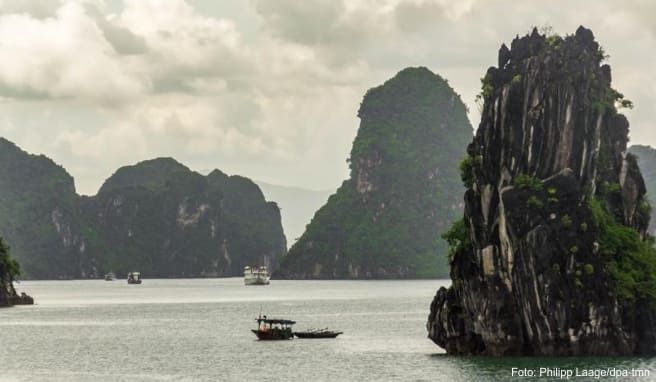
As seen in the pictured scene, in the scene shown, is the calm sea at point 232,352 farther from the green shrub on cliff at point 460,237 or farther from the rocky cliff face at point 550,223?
the green shrub on cliff at point 460,237

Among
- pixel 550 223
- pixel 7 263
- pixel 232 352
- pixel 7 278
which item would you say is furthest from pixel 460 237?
pixel 7 278

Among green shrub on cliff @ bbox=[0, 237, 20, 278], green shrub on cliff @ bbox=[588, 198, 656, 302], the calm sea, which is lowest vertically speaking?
the calm sea

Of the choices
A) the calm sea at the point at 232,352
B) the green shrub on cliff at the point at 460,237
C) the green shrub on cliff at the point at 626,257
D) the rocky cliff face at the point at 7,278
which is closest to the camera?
the calm sea at the point at 232,352

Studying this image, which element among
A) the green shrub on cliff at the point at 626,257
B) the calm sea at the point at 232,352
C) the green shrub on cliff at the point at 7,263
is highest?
the green shrub on cliff at the point at 7,263

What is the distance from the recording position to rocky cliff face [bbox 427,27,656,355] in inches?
2479

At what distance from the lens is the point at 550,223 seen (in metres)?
63.8

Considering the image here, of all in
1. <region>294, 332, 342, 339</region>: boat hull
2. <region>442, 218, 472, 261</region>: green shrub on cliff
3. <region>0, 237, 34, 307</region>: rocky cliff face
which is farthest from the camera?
<region>0, 237, 34, 307</region>: rocky cliff face

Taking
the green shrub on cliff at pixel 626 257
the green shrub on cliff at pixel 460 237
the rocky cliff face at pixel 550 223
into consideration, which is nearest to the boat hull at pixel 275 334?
the rocky cliff face at pixel 550 223

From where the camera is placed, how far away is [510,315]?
209 ft

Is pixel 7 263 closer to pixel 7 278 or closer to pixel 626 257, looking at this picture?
pixel 7 278

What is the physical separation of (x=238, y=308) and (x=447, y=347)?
79.1 m

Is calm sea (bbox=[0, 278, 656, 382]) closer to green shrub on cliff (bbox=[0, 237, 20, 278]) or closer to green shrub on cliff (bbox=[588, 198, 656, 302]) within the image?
green shrub on cliff (bbox=[588, 198, 656, 302])

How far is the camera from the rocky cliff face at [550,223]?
63.0 m

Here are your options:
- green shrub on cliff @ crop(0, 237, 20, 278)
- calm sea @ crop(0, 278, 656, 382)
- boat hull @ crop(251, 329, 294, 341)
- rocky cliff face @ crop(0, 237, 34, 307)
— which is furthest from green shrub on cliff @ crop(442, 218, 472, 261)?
rocky cliff face @ crop(0, 237, 34, 307)
